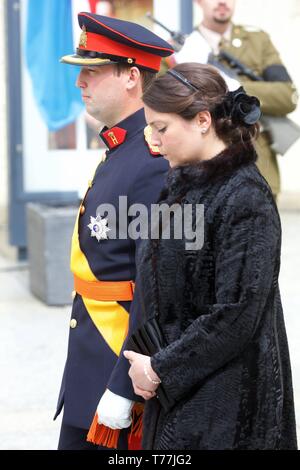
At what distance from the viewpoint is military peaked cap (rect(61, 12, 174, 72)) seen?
9.13ft

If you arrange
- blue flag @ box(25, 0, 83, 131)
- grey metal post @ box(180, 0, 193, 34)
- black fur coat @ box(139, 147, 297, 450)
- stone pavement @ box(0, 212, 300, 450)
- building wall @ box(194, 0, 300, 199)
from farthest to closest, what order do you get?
building wall @ box(194, 0, 300, 199) → grey metal post @ box(180, 0, 193, 34) → blue flag @ box(25, 0, 83, 131) → stone pavement @ box(0, 212, 300, 450) → black fur coat @ box(139, 147, 297, 450)

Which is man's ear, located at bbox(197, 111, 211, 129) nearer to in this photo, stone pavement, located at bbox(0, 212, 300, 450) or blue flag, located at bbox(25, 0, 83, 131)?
stone pavement, located at bbox(0, 212, 300, 450)

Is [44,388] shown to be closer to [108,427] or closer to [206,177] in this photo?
[108,427]

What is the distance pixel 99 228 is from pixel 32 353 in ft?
9.03

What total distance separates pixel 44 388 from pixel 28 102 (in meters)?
2.78

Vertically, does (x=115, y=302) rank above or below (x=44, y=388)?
above

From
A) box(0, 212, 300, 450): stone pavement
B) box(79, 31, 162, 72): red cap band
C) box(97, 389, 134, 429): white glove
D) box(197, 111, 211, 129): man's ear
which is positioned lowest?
box(0, 212, 300, 450): stone pavement

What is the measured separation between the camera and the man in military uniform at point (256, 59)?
5195mm

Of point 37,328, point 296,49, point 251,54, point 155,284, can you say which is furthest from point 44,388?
point 296,49

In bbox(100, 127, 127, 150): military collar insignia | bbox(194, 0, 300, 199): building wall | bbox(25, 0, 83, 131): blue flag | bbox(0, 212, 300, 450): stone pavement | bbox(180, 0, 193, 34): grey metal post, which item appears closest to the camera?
bbox(100, 127, 127, 150): military collar insignia

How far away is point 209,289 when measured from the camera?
7.43 feet

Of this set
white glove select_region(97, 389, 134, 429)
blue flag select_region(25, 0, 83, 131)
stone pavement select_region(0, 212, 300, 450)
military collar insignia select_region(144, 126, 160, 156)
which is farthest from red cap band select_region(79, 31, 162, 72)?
blue flag select_region(25, 0, 83, 131)

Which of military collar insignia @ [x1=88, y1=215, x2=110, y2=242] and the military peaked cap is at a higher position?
A: the military peaked cap

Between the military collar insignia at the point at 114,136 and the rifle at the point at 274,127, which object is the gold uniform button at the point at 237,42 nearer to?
the rifle at the point at 274,127
